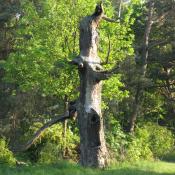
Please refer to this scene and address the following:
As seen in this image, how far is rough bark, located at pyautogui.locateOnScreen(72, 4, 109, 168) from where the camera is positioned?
53.7 feet

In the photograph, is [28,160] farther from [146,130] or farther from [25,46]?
[146,130]

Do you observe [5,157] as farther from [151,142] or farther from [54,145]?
[151,142]

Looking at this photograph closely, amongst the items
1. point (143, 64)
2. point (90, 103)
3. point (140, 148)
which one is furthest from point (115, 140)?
point (90, 103)

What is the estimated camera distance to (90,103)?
1644cm

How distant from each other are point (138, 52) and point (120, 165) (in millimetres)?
13458

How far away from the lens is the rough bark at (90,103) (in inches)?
644

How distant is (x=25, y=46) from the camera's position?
67.7 ft

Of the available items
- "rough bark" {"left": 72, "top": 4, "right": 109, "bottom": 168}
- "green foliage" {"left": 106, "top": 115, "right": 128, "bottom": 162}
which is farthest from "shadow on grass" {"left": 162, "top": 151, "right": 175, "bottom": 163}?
"rough bark" {"left": 72, "top": 4, "right": 109, "bottom": 168}

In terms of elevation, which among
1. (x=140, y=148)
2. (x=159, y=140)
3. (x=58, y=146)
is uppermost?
(x=159, y=140)

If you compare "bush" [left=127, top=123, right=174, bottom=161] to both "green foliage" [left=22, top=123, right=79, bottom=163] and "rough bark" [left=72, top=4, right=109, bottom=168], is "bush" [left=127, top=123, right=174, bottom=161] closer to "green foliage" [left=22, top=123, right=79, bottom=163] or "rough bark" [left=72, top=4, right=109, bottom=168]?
"green foliage" [left=22, top=123, right=79, bottom=163]

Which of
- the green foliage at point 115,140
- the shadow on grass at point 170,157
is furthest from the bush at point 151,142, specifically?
the green foliage at point 115,140

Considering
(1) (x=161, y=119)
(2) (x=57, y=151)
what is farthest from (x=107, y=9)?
(1) (x=161, y=119)

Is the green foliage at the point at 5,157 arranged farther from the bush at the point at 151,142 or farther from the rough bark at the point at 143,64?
the rough bark at the point at 143,64

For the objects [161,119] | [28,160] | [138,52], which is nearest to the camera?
[28,160]
